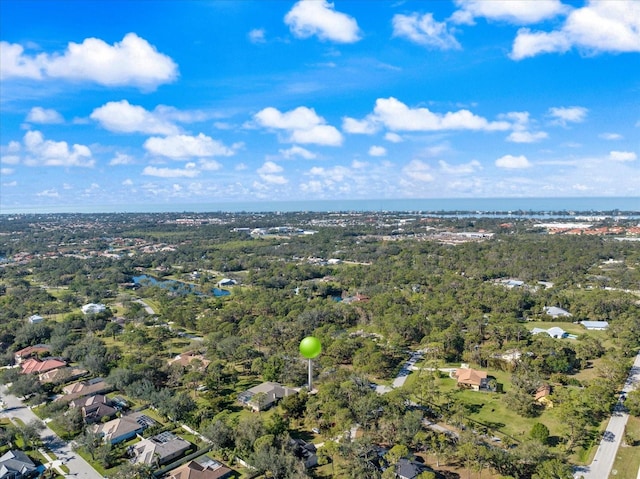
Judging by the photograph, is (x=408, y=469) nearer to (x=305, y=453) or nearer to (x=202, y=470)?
(x=305, y=453)

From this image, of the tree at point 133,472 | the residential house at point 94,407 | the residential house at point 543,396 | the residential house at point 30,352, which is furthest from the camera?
the residential house at point 30,352

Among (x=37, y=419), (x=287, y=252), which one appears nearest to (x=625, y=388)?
(x=37, y=419)

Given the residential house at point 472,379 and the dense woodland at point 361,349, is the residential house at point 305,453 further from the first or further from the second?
the residential house at point 472,379

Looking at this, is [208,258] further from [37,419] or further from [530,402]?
[530,402]

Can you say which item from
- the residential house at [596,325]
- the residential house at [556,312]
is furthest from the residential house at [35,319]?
the residential house at [596,325]

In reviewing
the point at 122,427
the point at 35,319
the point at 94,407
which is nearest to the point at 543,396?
the point at 122,427

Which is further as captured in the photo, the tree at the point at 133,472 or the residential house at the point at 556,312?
the residential house at the point at 556,312
